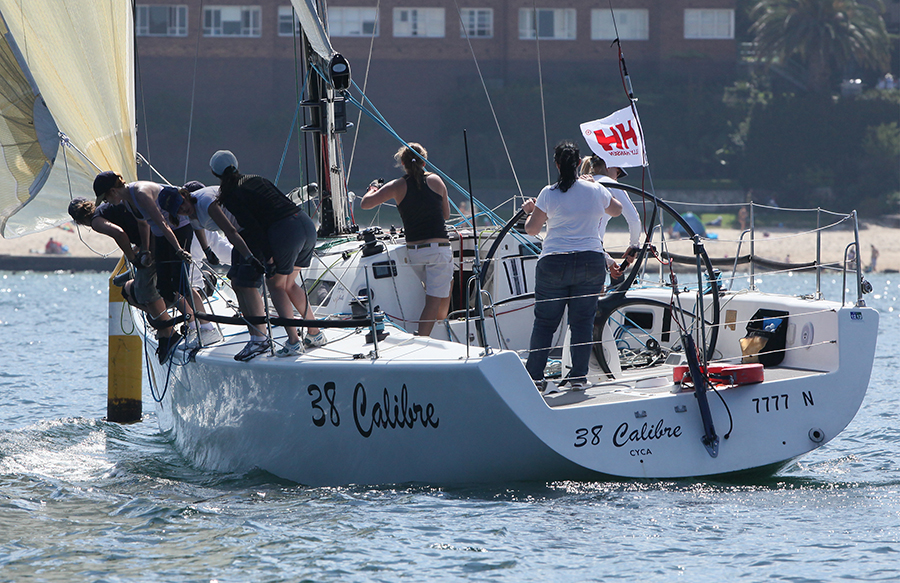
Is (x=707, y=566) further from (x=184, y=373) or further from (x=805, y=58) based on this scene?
(x=805, y=58)

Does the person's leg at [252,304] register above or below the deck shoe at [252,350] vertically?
above

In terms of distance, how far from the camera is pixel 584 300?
6223 mm

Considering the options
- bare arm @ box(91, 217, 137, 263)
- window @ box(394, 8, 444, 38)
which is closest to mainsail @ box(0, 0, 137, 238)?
bare arm @ box(91, 217, 137, 263)

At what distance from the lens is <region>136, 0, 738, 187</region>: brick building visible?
139ft

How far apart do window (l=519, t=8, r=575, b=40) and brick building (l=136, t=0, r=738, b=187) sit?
0.05m

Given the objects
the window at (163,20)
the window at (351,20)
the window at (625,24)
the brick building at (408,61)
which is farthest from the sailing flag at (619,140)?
the window at (163,20)

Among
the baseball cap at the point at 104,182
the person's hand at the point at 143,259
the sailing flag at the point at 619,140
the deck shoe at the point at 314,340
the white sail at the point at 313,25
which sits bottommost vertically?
the deck shoe at the point at 314,340

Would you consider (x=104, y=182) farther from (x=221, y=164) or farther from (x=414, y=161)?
(x=414, y=161)

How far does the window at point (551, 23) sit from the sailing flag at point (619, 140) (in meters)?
37.4

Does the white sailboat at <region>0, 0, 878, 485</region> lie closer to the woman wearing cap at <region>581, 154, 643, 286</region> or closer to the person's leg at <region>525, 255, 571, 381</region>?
the person's leg at <region>525, 255, 571, 381</region>

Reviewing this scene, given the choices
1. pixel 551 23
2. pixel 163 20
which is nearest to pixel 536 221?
pixel 551 23

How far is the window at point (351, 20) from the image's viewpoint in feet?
139

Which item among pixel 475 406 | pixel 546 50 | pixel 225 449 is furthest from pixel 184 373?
pixel 546 50

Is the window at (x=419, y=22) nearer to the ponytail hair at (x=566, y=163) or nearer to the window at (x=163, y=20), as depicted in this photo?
the window at (x=163, y=20)
